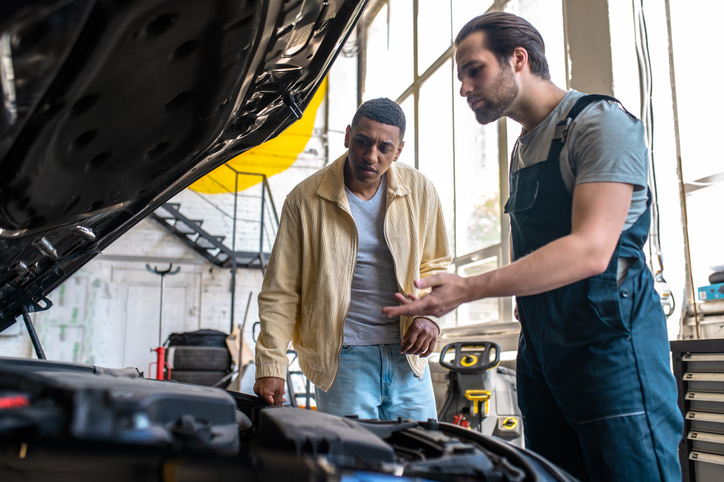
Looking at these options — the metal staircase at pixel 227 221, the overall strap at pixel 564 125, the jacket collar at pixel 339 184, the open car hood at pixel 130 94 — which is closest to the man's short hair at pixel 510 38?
the overall strap at pixel 564 125

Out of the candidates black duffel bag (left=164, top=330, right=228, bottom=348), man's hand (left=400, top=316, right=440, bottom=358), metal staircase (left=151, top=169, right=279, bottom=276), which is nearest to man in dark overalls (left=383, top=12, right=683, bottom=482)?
man's hand (left=400, top=316, right=440, bottom=358)

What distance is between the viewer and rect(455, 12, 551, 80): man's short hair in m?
1.20

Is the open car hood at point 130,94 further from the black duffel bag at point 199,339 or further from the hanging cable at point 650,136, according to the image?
the black duffel bag at point 199,339

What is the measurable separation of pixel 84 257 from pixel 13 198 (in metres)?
0.91

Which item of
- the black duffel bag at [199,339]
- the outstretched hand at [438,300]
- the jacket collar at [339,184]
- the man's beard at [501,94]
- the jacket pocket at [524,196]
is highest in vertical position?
the man's beard at [501,94]

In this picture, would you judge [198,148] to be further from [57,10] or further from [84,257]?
[84,257]

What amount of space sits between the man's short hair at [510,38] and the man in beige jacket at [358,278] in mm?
494

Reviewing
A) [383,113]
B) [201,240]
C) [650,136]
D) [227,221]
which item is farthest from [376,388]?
[227,221]

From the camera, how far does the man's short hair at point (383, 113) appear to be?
5.42 feet

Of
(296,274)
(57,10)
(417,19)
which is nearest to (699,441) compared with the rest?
(296,274)

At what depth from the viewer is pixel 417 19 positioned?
7223 mm

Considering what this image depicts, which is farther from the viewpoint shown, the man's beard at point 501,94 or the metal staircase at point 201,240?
the metal staircase at point 201,240

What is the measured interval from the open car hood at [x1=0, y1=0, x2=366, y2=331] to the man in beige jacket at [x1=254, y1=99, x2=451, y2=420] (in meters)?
0.34

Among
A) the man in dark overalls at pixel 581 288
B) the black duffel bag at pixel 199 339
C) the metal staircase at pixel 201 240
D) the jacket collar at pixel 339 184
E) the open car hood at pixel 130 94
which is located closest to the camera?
the open car hood at pixel 130 94
